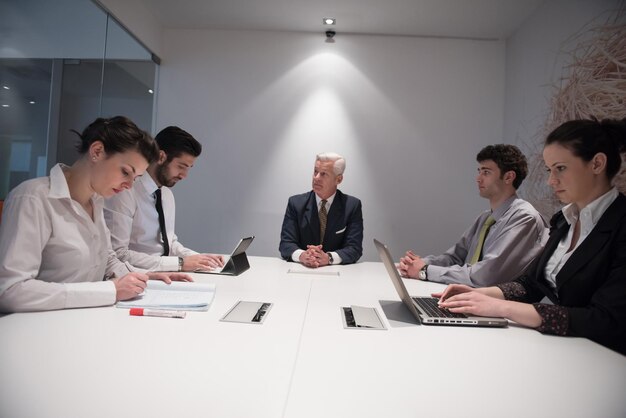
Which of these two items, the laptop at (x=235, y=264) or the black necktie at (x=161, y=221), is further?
the black necktie at (x=161, y=221)

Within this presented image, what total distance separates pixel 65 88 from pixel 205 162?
169cm

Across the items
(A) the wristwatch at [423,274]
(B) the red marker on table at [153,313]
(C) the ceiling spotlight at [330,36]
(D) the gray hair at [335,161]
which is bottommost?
(B) the red marker on table at [153,313]

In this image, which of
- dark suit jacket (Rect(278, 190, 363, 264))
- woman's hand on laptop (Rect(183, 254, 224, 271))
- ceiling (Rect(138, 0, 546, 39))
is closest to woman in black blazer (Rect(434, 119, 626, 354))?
woman's hand on laptop (Rect(183, 254, 224, 271))

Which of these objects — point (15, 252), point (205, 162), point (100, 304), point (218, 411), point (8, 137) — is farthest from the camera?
point (205, 162)

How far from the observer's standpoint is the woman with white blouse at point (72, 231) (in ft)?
4.44

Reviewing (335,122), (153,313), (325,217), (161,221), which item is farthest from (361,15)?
(153,313)

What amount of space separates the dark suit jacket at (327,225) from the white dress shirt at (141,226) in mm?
909

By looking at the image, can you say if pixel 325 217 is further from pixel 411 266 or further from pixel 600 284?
pixel 600 284

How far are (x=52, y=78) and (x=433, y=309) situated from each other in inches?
119

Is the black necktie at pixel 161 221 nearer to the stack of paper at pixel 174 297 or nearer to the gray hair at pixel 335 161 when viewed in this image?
the stack of paper at pixel 174 297

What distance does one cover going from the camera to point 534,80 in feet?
12.6

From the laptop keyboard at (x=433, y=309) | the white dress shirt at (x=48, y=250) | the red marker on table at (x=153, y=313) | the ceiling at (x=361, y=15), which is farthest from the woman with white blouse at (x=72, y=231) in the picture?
the ceiling at (x=361, y=15)

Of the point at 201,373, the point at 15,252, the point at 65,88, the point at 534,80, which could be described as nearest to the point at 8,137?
the point at 65,88

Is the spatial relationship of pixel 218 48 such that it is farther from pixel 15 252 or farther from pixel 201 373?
pixel 201 373
